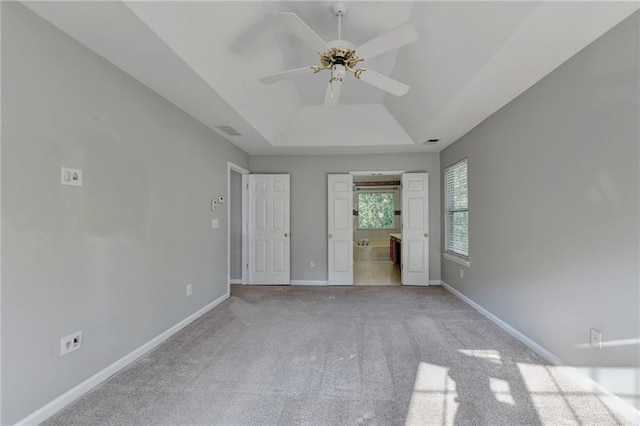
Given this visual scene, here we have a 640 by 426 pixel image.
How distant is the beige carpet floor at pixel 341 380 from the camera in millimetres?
1768

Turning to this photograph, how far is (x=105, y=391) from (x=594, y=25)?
4.11 metres

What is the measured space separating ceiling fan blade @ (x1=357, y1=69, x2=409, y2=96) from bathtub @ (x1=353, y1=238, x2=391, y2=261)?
6405 mm

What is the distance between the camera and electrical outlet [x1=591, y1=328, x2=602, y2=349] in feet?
6.44

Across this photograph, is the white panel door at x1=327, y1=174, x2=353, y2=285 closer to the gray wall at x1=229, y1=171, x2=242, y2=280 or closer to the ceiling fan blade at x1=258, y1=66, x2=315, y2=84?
the gray wall at x1=229, y1=171, x2=242, y2=280

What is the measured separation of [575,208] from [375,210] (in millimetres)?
8839

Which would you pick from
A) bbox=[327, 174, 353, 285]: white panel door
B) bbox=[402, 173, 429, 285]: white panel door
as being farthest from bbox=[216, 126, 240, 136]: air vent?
bbox=[402, 173, 429, 285]: white panel door

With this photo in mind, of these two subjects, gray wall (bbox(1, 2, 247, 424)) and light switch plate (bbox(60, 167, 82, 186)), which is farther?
light switch plate (bbox(60, 167, 82, 186))

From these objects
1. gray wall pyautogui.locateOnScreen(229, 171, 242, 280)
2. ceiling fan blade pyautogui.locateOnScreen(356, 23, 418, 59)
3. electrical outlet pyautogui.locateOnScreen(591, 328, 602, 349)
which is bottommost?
electrical outlet pyautogui.locateOnScreen(591, 328, 602, 349)

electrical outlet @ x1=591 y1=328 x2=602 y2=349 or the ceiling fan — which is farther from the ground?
the ceiling fan

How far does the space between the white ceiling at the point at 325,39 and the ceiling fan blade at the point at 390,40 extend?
0.53 metres

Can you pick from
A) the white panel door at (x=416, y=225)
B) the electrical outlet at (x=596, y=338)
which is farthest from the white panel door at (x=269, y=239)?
the electrical outlet at (x=596, y=338)

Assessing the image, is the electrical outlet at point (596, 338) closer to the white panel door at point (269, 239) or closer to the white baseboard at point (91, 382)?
the white baseboard at point (91, 382)

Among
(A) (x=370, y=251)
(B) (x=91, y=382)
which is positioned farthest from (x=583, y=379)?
(A) (x=370, y=251)

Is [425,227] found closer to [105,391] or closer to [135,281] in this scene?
[135,281]
